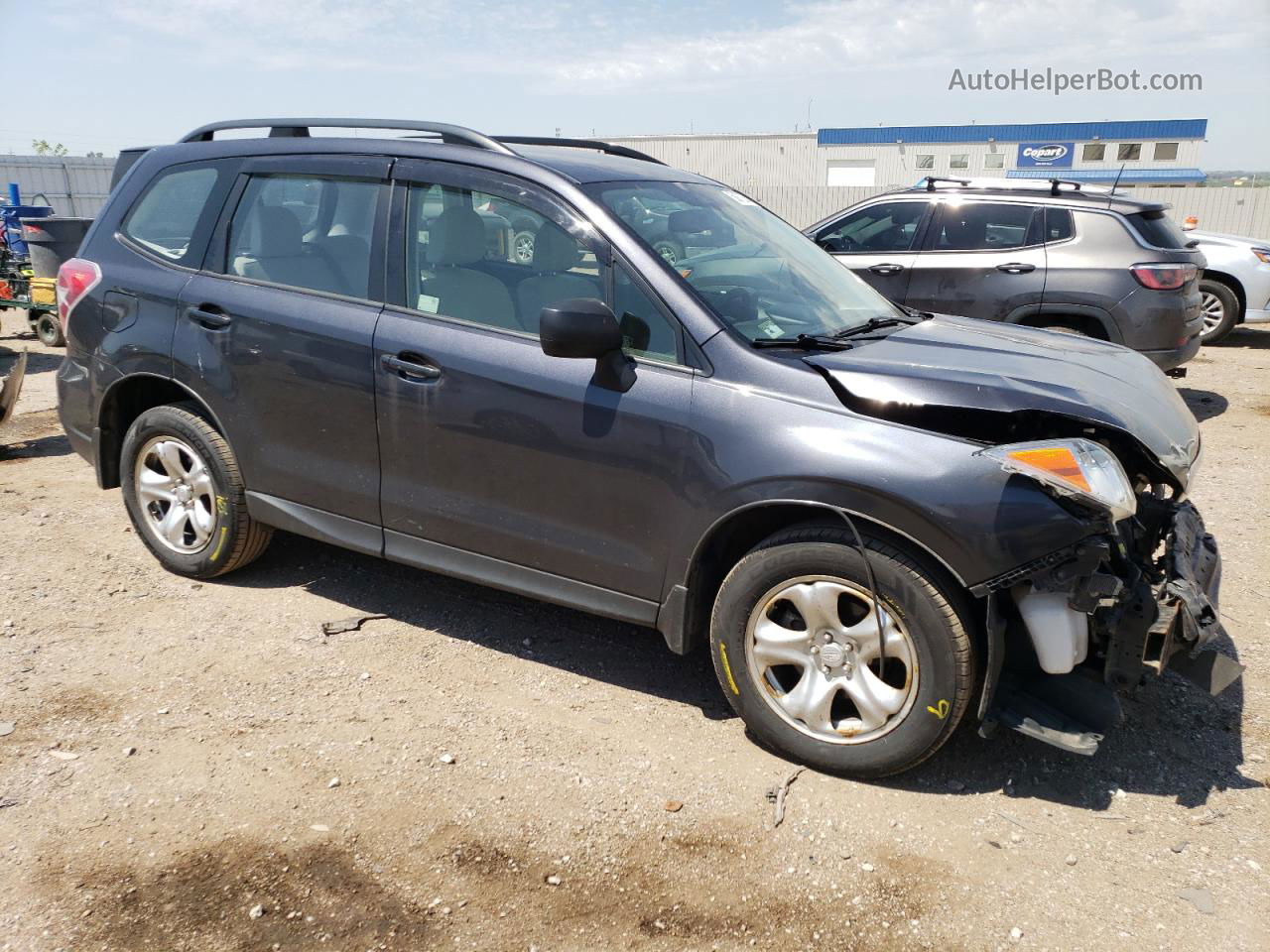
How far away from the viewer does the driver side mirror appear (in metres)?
3.26

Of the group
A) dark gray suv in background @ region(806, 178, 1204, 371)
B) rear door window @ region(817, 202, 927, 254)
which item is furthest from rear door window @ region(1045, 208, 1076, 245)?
rear door window @ region(817, 202, 927, 254)

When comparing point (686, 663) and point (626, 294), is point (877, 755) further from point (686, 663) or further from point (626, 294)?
point (626, 294)

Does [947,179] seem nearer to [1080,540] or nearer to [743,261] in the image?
[743,261]

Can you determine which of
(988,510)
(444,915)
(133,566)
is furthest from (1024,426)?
(133,566)

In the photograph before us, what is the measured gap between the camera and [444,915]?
270 cm

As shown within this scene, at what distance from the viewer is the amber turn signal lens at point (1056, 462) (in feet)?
9.39

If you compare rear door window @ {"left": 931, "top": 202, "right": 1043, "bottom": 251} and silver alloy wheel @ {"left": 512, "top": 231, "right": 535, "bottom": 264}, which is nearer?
silver alloy wheel @ {"left": 512, "top": 231, "right": 535, "bottom": 264}

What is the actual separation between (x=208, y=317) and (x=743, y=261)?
227cm

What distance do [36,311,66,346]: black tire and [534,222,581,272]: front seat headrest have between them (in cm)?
1020

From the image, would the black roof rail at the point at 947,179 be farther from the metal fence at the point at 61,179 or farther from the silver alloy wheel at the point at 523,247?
the metal fence at the point at 61,179

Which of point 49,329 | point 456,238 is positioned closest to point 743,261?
point 456,238

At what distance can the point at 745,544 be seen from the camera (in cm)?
348

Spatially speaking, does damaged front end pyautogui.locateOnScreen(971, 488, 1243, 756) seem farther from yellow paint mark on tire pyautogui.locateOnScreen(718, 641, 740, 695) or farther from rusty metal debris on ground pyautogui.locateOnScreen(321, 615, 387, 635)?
rusty metal debris on ground pyautogui.locateOnScreen(321, 615, 387, 635)

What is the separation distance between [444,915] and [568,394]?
5.50 ft
